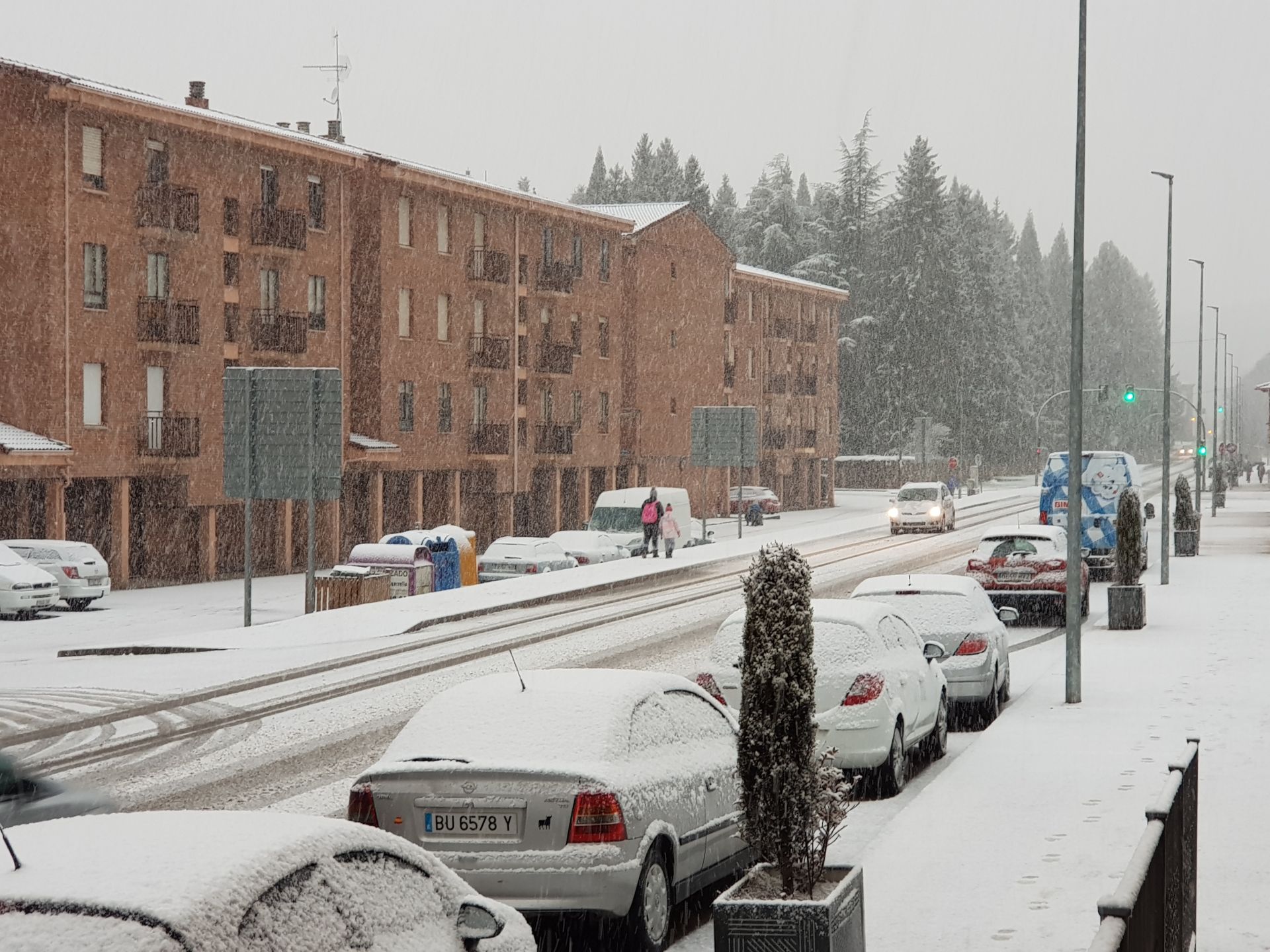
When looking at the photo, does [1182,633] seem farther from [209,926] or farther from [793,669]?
[209,926]

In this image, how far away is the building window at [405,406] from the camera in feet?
176

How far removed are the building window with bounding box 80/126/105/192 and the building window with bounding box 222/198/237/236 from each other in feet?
15.5

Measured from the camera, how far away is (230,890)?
4320mm

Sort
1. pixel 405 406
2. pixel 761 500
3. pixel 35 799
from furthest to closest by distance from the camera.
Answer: pixel 761 500
pixel 405 406
pixel 35 799

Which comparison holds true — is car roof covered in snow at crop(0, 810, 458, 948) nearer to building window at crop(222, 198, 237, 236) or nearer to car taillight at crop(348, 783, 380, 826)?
car taillight at crop(348, 783, 380, 826)

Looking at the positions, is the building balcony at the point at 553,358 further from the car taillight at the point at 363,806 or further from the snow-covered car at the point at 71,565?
the car taillight at the point at 363,806

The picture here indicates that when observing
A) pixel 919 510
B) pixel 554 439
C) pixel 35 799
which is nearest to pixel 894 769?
pixel 35 799

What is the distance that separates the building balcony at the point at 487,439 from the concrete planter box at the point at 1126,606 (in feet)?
113

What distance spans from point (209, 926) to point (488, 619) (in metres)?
24.8

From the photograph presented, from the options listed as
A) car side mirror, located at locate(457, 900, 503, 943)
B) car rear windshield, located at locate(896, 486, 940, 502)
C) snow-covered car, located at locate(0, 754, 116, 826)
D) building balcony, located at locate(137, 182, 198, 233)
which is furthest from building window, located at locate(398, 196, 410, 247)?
car side mirror, located at locate(457, 900, 503, 943)

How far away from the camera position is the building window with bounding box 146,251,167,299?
148 feet

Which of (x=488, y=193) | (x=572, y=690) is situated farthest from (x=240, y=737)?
(x=488, y=193)

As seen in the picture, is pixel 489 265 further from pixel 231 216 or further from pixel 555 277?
pixel 231 216

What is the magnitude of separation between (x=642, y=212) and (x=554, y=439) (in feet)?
50.7
